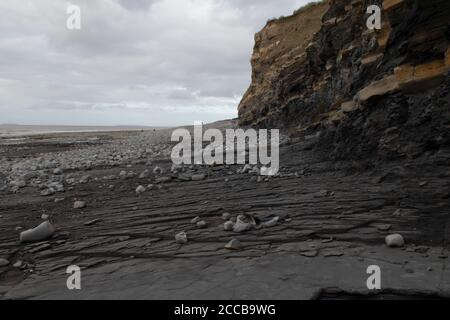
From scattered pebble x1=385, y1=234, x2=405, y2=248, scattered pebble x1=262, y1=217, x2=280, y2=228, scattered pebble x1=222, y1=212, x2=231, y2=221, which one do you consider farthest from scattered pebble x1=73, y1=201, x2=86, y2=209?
scattered pebble x1=385, y1=234, x2=405, y2=248

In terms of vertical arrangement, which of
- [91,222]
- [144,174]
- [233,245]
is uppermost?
[144,174]

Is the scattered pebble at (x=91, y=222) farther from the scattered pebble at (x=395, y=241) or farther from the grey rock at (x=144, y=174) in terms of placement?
the scattered pebble at (x=395, y=241)

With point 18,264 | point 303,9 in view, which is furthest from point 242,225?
point 303,9

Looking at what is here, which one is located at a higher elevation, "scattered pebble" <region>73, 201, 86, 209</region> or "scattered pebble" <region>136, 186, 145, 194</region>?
"scattered pebble" <region>136, 186, 145, 194</region>

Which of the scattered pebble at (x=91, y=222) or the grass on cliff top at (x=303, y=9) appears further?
the grass on cliff top at (x=303, y=9)

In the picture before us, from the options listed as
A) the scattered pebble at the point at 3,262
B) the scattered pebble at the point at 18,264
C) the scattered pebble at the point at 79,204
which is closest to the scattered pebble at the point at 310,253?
the scattered pebble at the point at 18,264

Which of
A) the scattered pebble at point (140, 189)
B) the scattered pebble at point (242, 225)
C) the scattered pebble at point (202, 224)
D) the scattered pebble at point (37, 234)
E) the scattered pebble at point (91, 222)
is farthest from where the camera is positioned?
the scattered pebble at point (140, 189)

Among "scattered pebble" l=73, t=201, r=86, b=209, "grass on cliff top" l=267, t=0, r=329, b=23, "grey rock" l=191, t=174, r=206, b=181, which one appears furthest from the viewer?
"grass on cliff top" l=267, t=0, r=329, b=23

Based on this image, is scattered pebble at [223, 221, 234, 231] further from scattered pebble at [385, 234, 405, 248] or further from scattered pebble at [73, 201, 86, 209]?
scattered pebble at [73, 201, 86, 209]

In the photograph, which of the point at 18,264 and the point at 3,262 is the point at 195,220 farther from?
the point at 3,262

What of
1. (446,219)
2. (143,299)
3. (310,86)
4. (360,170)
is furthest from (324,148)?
(310,86)

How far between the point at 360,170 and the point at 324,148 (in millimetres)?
2359

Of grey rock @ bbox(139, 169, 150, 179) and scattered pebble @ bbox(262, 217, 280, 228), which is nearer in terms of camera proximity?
scattered pebble @ bbox(262, 217, 280, 228)
